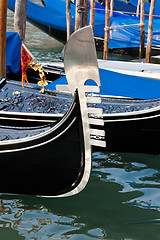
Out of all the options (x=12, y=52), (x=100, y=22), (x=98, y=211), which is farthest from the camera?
(x=100, y=22)

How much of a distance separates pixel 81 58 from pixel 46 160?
887 millimetres

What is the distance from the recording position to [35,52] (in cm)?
1218

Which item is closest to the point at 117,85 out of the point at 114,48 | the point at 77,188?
the point at 77,188

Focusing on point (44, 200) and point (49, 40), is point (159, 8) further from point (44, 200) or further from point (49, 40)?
point (44, 200)

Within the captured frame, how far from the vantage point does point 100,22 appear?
1243 cm

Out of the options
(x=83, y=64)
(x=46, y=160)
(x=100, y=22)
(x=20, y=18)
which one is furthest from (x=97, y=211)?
(x=100, y=22)

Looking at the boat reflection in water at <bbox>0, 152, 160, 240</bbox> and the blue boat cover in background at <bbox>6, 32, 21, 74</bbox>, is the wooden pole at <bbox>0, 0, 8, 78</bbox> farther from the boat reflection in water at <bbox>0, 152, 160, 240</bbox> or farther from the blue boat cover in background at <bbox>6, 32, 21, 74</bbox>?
the boat reflection in water at <bbox>0, 152, 160, 240</bbox>

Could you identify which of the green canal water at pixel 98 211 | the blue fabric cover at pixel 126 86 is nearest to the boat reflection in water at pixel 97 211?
the green canal water at pixel 98 211

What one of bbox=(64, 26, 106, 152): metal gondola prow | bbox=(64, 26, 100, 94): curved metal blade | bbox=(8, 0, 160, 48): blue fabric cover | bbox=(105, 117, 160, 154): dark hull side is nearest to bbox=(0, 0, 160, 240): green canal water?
bbox=(105, 117, 160, 154): dark hull side

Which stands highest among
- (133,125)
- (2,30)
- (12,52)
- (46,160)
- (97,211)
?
(2,30)

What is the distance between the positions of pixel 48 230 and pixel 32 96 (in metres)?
1.94

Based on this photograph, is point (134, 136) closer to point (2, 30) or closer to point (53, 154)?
point (53, 154)

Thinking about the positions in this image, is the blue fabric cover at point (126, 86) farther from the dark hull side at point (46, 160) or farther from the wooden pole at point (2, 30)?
the dark hull side at point (46, 160)

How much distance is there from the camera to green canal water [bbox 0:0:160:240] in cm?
346
